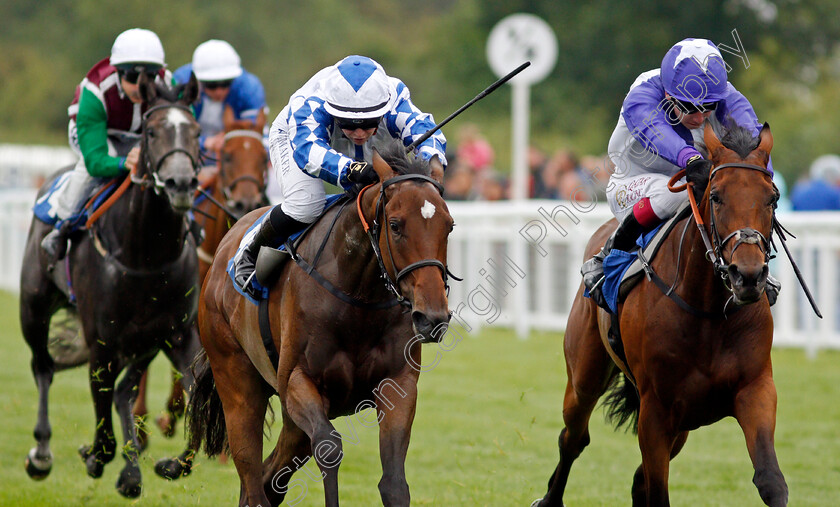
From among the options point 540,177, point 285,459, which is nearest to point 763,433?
point 285,459

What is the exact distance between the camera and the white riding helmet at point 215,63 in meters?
8.09

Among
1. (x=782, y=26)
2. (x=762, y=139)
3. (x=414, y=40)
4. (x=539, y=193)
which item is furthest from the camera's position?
(x=414, y=40)

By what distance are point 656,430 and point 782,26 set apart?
23.1 meters

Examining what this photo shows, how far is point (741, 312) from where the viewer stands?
4.61m

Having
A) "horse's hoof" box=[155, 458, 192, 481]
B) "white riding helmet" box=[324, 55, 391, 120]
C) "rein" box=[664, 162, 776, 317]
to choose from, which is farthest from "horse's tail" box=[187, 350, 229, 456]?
"rein" box=[664, 162, 776, 317]

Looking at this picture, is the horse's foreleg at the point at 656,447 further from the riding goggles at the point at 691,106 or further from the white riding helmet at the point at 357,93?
the white riding helmet at the point at 357,93

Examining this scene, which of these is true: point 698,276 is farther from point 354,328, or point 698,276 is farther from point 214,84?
point 214,84

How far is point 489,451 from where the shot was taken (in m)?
7.50

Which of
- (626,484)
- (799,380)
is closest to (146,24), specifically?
(799,380)

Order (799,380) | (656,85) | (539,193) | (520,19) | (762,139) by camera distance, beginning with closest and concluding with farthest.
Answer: (762,139) → (656,85) → (799,380) → (520,19) → (539,193)

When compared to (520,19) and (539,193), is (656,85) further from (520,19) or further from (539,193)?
(539,193)

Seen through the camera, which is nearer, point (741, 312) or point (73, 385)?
point (741, 312)

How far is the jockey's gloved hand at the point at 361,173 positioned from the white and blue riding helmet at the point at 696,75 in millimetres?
1419

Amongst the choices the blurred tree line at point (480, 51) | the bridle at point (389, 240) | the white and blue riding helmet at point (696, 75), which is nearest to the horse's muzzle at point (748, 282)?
the bridle at point (389, 240)
